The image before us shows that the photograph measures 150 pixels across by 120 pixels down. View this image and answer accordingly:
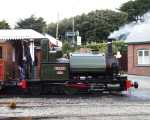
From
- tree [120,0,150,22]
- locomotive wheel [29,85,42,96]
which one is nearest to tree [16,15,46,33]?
tree [120,0,150,22]

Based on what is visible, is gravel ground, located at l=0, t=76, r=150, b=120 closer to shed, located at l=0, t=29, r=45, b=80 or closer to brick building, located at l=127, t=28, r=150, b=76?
shed, located at l=0, t=29, r=45, b=80

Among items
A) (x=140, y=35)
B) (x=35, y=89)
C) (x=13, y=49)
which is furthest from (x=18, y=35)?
(x=140, y=35)

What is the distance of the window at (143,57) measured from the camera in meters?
48.2

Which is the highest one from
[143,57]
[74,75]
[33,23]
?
[33,23]

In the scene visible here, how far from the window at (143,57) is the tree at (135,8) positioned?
5646cm

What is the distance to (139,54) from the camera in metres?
49.1

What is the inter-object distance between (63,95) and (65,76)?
101cm

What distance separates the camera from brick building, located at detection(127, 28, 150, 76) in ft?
158

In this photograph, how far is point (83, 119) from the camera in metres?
16.3

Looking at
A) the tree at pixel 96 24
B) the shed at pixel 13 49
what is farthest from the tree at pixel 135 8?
the shed at pixel 13 49

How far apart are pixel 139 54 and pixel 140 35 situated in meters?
2.24

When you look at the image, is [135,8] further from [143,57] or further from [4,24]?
[143,57]

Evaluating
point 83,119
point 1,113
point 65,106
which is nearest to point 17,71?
point 65,106

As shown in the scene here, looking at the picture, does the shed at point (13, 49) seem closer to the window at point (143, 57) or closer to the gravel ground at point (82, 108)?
the gravel ground at point (82, 108)
